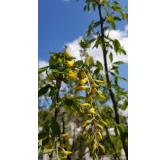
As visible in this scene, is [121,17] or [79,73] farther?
[121,17]

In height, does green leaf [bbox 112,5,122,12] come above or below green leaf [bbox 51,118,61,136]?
above

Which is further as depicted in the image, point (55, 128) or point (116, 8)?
point (116, 8)

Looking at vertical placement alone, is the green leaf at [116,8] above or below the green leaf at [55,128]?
above

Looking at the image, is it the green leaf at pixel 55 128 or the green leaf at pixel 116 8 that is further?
the green leaf at pixel 116 8

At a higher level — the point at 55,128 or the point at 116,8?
the point at 116,8

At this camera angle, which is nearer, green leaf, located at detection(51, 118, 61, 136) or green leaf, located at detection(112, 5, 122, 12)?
green leaf, located at detection(51, 118, 61, 136)

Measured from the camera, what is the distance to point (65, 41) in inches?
33.7
